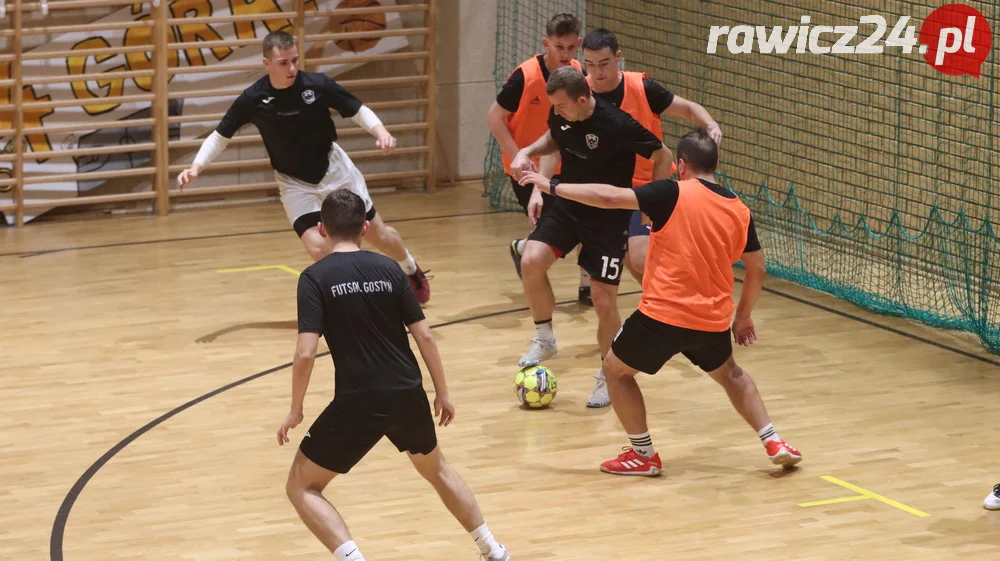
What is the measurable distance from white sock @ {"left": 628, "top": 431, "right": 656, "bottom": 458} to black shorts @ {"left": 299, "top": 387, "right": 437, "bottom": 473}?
5.32 ft

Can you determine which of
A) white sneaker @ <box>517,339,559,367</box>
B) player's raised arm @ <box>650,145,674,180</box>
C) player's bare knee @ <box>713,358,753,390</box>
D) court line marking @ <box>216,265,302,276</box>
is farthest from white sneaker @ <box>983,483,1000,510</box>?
court line marking @ <box>216,265,302,276</box>

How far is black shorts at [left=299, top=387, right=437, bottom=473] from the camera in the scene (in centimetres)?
479

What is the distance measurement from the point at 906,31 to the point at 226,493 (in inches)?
250

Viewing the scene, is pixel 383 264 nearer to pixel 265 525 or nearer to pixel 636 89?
pixel 265 525

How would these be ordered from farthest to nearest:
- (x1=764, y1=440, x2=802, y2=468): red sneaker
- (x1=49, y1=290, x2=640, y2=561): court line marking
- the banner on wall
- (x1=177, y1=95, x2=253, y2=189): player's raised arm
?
the banner on wall
(x1=177, y1=95, x2=253, y2=189): player's raised arm
(x1=764, y1=440, x2=802, y2=468): red sneaker
(x1=49, y1=290, x2=640, y2=561): court line marking

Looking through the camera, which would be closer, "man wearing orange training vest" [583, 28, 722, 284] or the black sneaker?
"man wearing orange training vest" [583, 28, 722, 284]

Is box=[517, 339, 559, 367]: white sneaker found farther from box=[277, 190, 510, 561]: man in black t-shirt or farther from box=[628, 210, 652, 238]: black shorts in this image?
box=[277, 190, 510, 561]: man in black t-shirt

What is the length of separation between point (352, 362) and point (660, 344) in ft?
5.51

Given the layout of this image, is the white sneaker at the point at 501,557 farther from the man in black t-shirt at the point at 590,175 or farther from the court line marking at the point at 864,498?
the man in black t-shirt at the point at 590,175

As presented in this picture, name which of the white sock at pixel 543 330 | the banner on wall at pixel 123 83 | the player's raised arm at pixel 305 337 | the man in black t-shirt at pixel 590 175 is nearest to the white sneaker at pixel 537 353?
the white sock at pixel 543 330

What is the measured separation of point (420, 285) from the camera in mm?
9500

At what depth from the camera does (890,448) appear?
21.8 feet

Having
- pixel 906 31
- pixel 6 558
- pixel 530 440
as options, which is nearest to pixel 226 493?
pixel 6 558

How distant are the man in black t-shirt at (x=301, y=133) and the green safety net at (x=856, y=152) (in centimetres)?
361
